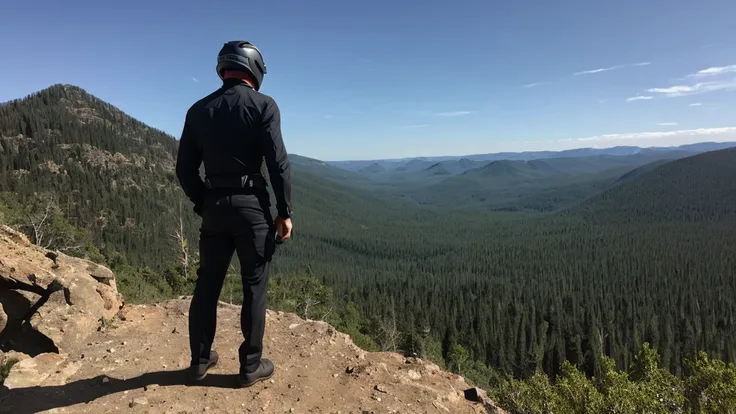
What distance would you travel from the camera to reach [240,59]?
449 centimetres

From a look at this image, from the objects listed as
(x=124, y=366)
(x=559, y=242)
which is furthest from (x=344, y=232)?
(x=124, y=366)

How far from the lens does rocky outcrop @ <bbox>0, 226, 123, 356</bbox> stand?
6227mm

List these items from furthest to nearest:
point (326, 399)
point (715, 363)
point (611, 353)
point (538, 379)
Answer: point (611, 353)
point (715, 363)
point (538, 379)
point (326, 399)

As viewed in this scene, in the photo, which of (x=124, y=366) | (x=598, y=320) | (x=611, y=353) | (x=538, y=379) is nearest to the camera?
(x=124, y=366)

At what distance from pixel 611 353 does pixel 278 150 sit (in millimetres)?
80140

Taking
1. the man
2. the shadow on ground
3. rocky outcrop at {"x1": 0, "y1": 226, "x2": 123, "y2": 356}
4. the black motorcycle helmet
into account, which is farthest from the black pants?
rocky outcrop at {"x1": 0, "y1": 226, "x2": 123, "y2": 356}

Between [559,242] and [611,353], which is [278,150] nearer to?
[611,353]

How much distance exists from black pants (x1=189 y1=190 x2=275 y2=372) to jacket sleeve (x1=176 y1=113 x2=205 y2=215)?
243mm

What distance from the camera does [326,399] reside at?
4793 mm

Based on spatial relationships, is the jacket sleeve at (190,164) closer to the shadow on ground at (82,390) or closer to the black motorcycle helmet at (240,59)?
the black motorcycle helmet at (240,59)

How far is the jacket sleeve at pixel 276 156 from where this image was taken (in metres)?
4.26

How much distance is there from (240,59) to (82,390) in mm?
4382

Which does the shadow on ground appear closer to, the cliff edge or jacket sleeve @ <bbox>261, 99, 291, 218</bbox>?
the cliff edge

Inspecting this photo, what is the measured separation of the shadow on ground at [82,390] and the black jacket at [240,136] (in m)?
2.41
